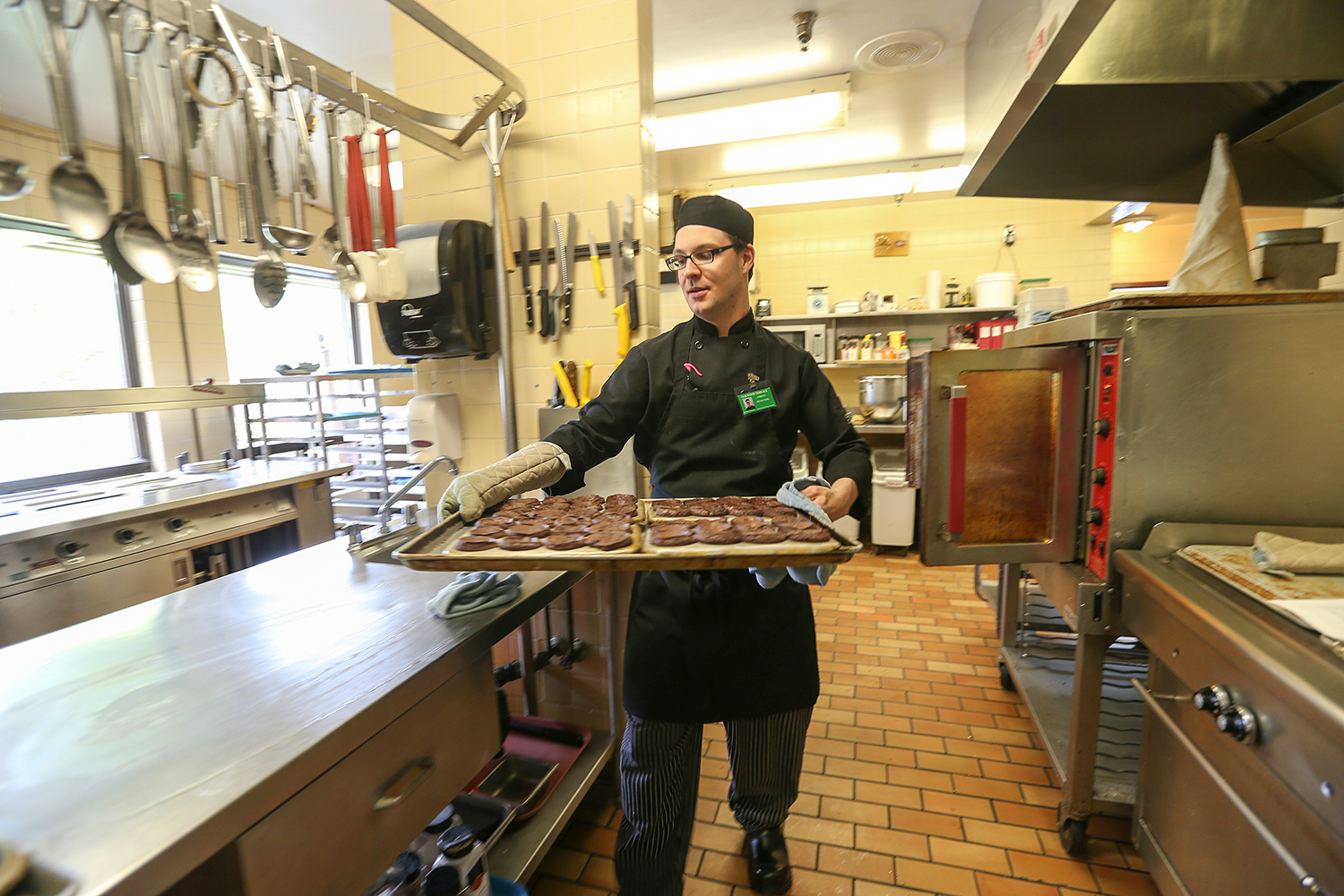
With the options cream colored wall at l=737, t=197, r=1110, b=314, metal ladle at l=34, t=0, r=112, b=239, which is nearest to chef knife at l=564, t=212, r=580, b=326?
metal ladle at l=34, t=0, r=112, b=239

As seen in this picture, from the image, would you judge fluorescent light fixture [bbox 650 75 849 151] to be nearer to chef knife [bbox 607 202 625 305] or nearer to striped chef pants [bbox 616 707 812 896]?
chef knife [bbox 607 202 625 305]

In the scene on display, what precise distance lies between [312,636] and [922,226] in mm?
5589

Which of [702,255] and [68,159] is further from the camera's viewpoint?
[702,255]

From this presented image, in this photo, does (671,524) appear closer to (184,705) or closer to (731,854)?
(184,705)

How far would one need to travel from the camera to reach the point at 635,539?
4.16ft

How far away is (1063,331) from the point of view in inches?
63.1

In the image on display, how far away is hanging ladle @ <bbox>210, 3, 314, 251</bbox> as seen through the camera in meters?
1.24

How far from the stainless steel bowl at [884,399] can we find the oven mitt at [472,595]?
3.93m

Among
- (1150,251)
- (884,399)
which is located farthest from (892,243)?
(1150,251)

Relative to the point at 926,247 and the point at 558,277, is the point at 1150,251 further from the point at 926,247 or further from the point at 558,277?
the point at 558,277

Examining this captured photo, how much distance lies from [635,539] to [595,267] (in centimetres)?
117

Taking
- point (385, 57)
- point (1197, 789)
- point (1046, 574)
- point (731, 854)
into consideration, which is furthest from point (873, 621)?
point (385, 57)

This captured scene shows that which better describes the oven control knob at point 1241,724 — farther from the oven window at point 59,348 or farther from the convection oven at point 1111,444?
the oven window at point 59,348

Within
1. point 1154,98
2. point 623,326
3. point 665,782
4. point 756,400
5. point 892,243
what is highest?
point 892,243
